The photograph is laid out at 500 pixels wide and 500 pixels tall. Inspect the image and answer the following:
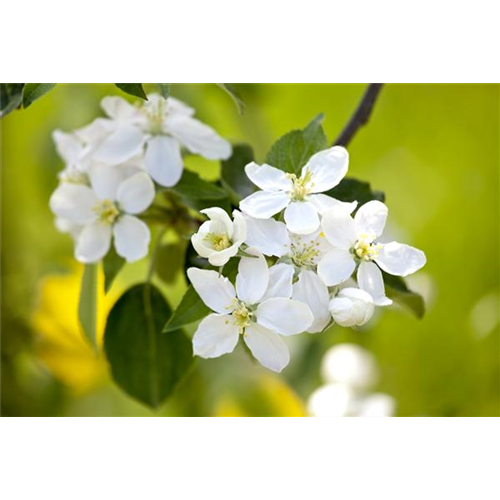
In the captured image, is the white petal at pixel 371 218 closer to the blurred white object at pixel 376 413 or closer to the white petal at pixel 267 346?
the white petal at pixel 267 346

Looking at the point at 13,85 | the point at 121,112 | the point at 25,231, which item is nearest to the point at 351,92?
the point at 25,231

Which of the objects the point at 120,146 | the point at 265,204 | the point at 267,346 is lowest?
the point at 267,346

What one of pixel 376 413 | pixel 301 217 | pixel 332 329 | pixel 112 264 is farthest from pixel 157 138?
pixel 332 329

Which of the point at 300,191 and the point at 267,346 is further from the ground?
the point at 300,191

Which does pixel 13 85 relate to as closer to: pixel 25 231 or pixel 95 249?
pixel 95 249

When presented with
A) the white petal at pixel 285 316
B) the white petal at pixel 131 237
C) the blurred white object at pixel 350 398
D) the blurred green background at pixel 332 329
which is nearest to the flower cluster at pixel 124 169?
the white petal at pixel 131 237

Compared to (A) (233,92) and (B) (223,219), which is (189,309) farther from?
(A) (233,92)
